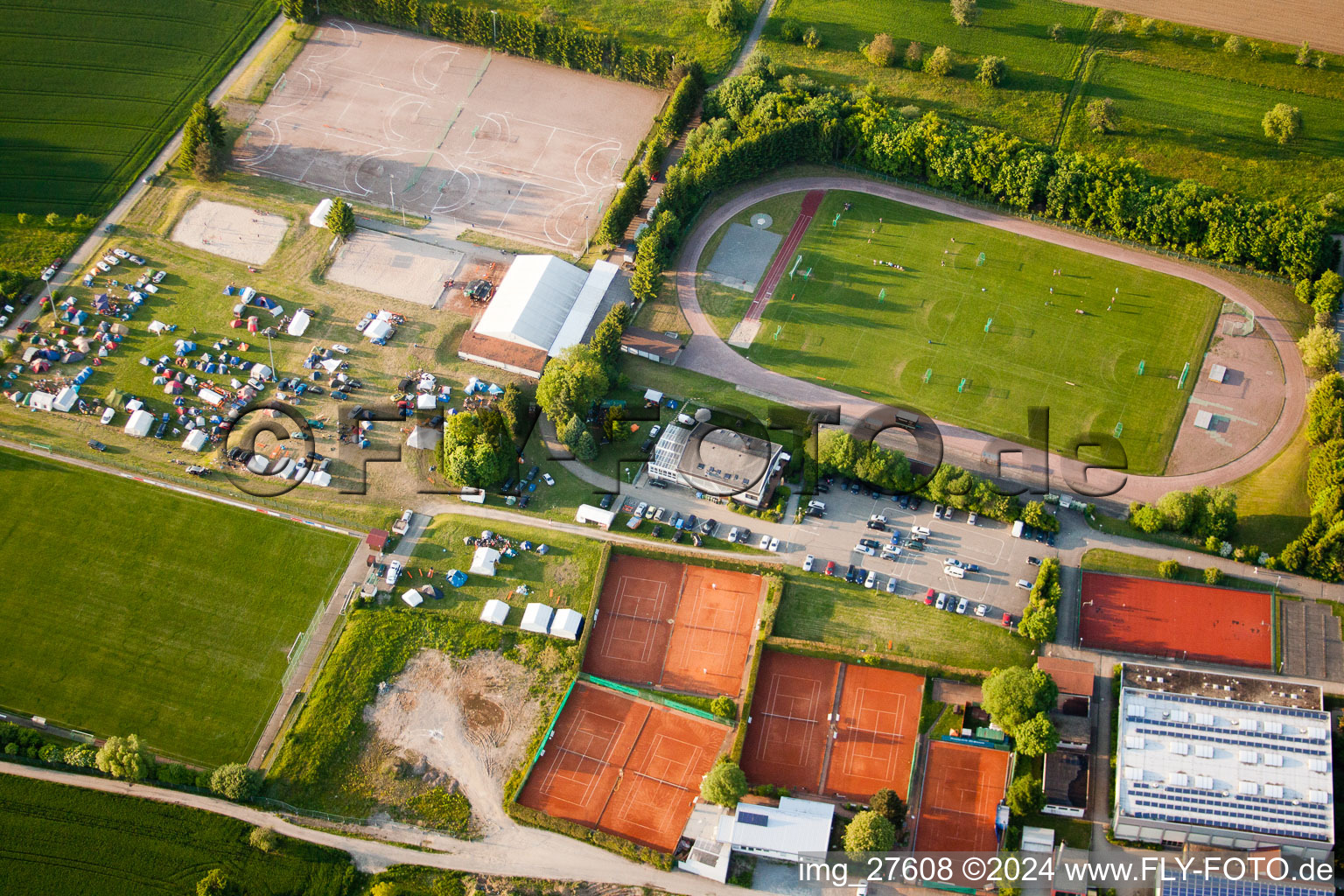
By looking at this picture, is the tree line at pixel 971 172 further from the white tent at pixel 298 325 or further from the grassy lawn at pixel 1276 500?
the white tent at pixel 298 325

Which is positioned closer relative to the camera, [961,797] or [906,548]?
[961,797]

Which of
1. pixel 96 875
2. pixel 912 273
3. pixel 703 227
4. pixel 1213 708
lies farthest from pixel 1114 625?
pixel 96 875

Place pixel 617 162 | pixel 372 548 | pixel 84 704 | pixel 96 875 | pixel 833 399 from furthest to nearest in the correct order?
pixel 617 162 < pixel 833 399 < pixel 372 548 < pixel 84 704 < pixel 96 875

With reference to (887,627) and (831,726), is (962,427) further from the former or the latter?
(831,726)

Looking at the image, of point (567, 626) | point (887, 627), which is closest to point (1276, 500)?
point (887, 627)

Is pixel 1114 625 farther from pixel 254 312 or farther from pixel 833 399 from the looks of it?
pixel 254 312

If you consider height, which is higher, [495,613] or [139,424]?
[139,424]

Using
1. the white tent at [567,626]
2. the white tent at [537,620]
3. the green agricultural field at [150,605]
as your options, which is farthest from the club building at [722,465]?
the green agricultural field at [150,605]
